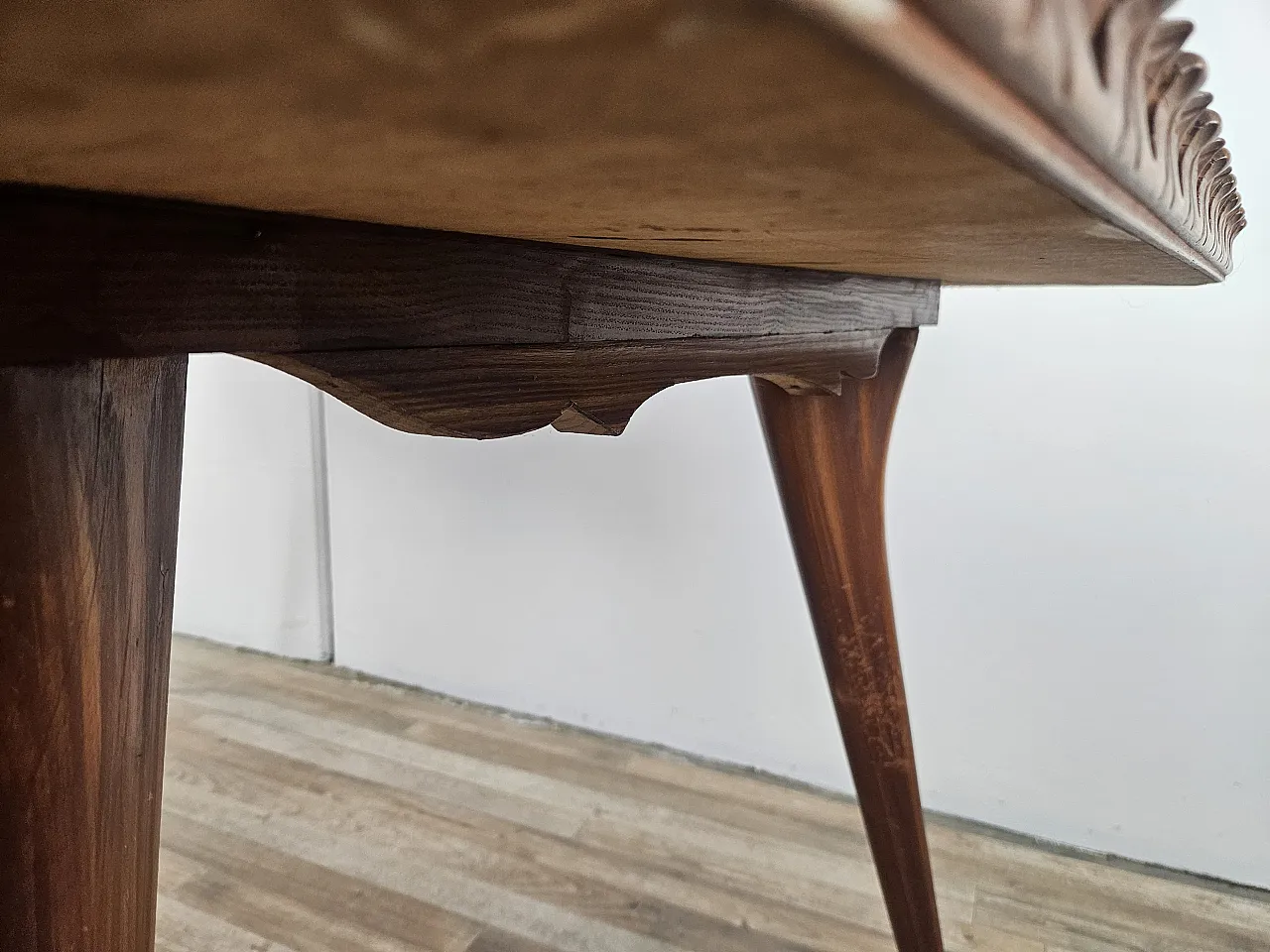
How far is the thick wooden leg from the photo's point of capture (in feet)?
1.83

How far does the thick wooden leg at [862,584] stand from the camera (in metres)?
0.56

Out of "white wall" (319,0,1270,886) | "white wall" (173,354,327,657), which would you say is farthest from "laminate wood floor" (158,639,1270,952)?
"white wall" (173,354,327,657)

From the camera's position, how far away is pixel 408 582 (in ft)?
4.05

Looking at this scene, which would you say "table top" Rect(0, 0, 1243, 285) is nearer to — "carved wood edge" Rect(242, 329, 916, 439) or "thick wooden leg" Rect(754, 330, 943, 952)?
"carved wood edge" Rect(242, 329, 916, 439)

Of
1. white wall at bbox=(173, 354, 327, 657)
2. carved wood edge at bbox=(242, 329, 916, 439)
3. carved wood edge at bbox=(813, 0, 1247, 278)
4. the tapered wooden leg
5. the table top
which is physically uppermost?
carved wood edge at bbox=(813, 0, 1247, 278)

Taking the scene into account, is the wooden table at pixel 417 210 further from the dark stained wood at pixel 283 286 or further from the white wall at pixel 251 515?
the white wall at pixel 251 515

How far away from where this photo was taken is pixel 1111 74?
5.4 inches

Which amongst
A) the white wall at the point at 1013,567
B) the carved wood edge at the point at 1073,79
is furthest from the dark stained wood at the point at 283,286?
the white wall at the point at 1013,567

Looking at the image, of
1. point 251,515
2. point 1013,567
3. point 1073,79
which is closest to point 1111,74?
point 1073,79

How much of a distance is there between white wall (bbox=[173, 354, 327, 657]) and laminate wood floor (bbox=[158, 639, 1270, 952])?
0.27 meters

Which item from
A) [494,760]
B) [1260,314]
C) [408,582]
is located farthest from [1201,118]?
[408,582]

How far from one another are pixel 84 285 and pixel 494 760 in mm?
929

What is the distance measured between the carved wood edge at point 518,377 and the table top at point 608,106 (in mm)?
46

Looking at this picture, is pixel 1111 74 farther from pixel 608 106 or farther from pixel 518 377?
pixel 518 377
